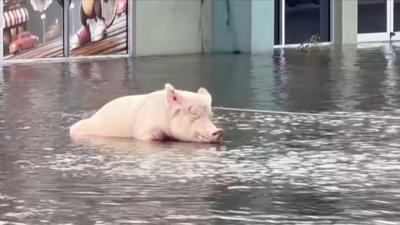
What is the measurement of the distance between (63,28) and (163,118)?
1255 centimetres

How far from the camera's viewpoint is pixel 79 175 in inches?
261

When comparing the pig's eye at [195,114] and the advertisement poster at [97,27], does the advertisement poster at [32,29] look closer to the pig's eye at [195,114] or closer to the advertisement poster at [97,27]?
the advertisement poster at [97,27]

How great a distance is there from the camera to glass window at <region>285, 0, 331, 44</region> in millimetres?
24972

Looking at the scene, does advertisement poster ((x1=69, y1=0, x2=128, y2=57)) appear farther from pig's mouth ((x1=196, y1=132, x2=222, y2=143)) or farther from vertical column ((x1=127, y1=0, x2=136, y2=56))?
pig's mouth ((x1=196, y1=132, x2=222, y2=143))

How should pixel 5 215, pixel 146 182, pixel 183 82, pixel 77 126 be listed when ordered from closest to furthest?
1. pixel 5 215
2. pixel 146 182
3. pixel 77 126
4. pixel 183 82

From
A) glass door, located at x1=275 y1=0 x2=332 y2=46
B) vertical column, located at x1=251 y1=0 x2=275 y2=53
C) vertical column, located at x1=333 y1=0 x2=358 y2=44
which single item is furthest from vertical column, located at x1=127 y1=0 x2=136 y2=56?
vertical column, located at x1=333 y1=0 x2=358 y2=44

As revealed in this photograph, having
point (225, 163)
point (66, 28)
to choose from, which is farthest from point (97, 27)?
point (225, 163)

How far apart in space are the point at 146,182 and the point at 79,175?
0.55 meters

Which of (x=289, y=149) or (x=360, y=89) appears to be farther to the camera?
(x=360, y=89)

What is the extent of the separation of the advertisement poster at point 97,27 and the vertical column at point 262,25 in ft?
9.31

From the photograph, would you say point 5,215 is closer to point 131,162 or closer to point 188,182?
point 188,182

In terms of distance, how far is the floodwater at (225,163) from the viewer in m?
5.49

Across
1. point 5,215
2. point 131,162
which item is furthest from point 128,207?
point 131,162

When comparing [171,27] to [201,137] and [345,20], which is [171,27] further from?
[201,137]
